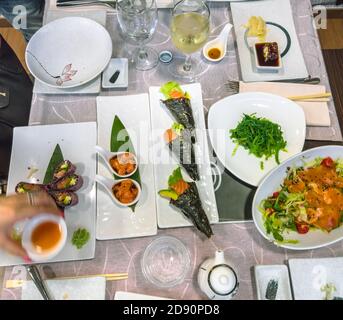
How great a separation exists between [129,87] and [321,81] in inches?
30.8

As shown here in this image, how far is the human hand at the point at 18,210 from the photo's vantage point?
1004 millimetres

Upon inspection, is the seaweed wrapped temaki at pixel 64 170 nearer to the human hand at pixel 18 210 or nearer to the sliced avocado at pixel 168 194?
the human hand at pixel 18 210

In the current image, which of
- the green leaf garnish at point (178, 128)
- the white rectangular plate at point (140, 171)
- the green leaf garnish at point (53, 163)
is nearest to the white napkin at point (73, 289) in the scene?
the white rectangular plate at point (140, 171)

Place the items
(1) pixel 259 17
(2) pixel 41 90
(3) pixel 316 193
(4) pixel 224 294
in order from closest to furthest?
(4) pixel 224 294, (3) pixel 316 193, (2) pixel 41 90, (1) pixel 259 17

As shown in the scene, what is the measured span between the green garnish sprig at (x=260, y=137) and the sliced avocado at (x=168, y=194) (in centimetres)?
29

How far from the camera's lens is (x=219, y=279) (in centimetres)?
97

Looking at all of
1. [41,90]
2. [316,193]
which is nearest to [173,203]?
[316,193]

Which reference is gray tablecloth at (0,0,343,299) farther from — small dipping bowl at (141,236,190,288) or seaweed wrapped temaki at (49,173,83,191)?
seaweed wrapped temaki at (49,173,83,191)

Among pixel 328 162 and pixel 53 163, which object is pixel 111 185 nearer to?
pixel 53 163

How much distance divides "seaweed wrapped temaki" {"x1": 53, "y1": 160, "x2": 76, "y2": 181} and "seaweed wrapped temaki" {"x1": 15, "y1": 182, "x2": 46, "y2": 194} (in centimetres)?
5

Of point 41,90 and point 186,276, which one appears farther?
point 41,90

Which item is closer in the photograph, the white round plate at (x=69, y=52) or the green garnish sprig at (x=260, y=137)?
the green garnish sprig at (x=260, y=137)

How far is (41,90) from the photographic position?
1.31 metres
